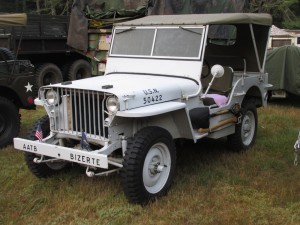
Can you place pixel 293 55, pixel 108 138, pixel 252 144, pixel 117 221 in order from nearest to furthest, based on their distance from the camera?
pixel 117 221
pixel 108 138
pixel 252 144
pixel 293 55

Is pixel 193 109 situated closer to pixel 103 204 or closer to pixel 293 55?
pixel 103 204

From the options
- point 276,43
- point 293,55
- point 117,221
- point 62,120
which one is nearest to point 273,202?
point 117,221

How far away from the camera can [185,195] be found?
14.7 feet

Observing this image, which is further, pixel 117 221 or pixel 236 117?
pixel 236 117

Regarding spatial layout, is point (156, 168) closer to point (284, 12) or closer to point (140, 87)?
point (140, 87)

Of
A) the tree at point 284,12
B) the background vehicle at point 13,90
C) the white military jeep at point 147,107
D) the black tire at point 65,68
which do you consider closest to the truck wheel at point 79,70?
the black tire at point 65,68

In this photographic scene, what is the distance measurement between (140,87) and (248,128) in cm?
251

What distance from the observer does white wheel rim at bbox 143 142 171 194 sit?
4273 millimetres

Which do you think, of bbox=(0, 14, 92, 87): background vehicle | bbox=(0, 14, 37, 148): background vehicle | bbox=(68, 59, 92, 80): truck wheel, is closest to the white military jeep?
bbox=(0, 14, 37, 148): background vehicle

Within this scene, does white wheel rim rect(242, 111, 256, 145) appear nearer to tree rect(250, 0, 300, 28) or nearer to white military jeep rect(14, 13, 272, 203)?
white military jeep rect(14, 13, 272, 203)

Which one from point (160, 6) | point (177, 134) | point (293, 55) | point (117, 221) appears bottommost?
point (117, 221)

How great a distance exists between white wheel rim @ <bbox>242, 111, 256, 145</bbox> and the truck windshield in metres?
1.55

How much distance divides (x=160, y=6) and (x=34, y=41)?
131 inches

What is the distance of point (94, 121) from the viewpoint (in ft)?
14.3
